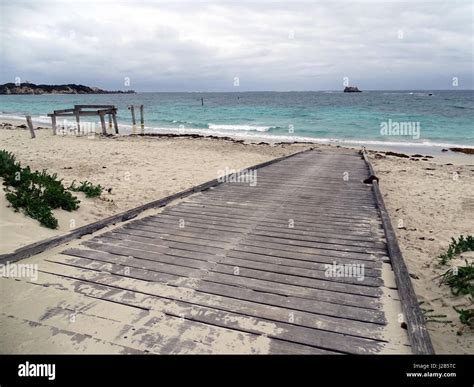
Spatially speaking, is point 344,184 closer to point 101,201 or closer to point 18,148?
point 101,201

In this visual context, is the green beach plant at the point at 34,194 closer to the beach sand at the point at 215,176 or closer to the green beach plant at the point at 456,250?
the beach sand at the point at 215,176

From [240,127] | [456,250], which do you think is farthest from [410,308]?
[240,127]

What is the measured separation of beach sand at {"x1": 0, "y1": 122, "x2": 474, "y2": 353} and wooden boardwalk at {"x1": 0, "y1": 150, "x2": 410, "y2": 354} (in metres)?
1.04

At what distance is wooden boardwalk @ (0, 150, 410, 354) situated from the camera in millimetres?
3078

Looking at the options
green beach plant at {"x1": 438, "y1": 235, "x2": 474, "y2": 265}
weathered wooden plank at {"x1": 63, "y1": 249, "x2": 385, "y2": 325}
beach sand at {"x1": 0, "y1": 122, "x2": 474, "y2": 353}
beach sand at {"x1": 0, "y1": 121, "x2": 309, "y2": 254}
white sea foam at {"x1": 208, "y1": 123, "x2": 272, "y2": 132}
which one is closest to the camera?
weathered wooden plank at {"x1": 63, "y1": 249, "x2": 385, "y2": 325}

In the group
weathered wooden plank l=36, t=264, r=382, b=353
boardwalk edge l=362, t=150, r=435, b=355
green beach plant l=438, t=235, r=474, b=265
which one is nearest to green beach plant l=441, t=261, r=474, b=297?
green beach plant l=438, t=235, r=474, b=265

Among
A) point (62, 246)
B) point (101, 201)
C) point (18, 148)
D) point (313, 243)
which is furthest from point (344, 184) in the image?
point (18, 148)

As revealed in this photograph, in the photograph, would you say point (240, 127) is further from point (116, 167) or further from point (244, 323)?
point (244, 323)

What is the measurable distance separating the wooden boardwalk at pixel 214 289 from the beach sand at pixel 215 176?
1044mm

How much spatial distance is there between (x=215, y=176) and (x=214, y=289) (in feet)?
30.4

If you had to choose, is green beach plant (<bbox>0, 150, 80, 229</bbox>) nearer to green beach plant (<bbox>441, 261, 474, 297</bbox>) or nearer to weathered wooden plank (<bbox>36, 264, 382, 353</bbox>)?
weathered wooden plank (<bbox>36, 264, 382, 353</bbox>)

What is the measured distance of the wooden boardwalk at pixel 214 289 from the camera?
308 cm

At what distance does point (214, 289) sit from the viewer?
3922 millimetres
